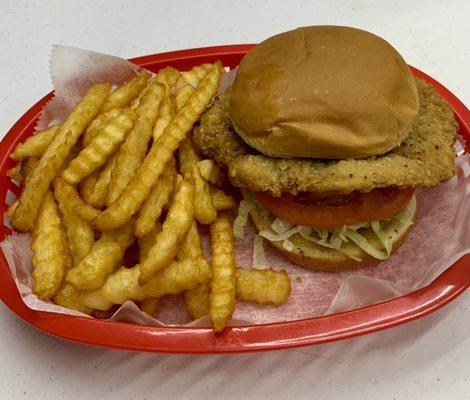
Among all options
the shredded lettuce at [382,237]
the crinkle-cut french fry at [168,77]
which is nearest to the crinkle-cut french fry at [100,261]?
the crinkle-cut french fry at [168,77]

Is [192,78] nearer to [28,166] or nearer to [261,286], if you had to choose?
[28,166]

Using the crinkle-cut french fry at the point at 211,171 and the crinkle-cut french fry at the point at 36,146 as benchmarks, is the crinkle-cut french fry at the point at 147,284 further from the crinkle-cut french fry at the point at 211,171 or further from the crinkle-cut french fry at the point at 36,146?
the crinkle-cut french fry at the point at 36,146

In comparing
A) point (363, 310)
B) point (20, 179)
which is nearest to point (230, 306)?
point (363, 310)

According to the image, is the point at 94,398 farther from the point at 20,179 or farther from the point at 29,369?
the point at 20,179

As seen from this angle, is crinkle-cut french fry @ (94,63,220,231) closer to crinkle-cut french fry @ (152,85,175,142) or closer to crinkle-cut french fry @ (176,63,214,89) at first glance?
crinkle-cut french fry @ (152,85,175,142)

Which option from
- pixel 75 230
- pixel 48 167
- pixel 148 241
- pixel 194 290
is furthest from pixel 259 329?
pixel 48 167

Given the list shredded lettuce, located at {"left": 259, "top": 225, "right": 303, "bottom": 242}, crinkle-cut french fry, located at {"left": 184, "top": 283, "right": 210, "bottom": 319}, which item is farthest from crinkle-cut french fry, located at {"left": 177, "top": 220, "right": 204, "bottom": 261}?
shredded lettuce, located at {"left": 259, "top": 225, "right": 303, "bottom": 242}
